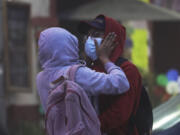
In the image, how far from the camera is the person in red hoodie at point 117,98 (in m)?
2.22

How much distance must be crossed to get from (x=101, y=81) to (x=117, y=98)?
0.13 meters

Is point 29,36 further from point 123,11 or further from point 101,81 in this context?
point 101,81

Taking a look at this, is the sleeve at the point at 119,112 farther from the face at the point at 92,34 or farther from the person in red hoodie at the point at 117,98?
the face at the point at 92,34

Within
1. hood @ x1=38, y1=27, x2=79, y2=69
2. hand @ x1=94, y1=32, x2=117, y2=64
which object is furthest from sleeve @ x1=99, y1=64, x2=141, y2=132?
hood @ x1=38, y1=27, x2=79, y2=69

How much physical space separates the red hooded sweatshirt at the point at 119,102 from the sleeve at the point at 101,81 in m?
0.06

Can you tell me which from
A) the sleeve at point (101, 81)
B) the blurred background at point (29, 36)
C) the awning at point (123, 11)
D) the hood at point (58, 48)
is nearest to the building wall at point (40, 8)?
the blurred background at point (29, 36)

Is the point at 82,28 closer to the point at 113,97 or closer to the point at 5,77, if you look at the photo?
the point at 113,97

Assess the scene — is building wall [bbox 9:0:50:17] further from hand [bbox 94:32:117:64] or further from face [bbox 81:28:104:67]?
hand [bbox 94:32:117:64]

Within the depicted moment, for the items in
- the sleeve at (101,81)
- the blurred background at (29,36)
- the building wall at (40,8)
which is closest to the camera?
the sleeve at (101,81)

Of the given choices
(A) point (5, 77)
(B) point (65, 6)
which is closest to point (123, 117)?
(A) point (5, 77)

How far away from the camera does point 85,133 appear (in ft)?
6.99

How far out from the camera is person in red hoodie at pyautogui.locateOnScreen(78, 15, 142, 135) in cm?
222

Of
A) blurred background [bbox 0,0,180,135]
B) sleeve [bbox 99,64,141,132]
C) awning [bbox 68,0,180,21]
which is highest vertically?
sleeve [bbox 99,64,141,132]

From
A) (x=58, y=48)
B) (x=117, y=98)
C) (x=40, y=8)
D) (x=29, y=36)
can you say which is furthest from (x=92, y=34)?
(x=40, y=8)
